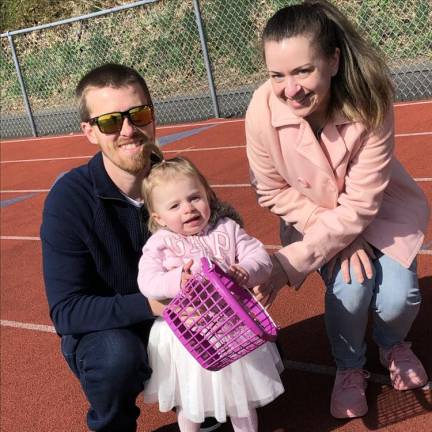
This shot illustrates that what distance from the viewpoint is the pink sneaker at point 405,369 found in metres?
2.92

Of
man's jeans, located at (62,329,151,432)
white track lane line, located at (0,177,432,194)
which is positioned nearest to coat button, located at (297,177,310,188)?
man's jeans, located at (62,329,151,432)

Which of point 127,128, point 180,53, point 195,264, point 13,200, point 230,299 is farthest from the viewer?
point 180,53

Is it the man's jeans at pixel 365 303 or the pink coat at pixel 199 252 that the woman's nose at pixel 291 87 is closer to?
the pink coat at pixel 199 252

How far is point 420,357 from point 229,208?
4.00ft

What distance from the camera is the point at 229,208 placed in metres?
2.71

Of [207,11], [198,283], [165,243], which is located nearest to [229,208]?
[165,243]

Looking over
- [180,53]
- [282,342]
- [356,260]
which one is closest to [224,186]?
[282,342]

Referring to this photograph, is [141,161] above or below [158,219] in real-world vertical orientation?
above

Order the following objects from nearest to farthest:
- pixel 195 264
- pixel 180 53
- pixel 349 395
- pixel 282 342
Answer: pixel 195 264 → pixel 349 395 → pixel 282 342 → pixel 180 53

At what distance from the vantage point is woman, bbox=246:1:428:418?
8.45 feet

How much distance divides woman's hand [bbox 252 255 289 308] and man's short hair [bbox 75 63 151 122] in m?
0.90

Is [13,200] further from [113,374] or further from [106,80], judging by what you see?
[113,374]

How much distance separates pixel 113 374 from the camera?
2.54 metres

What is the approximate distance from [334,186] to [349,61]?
1.65 feet
